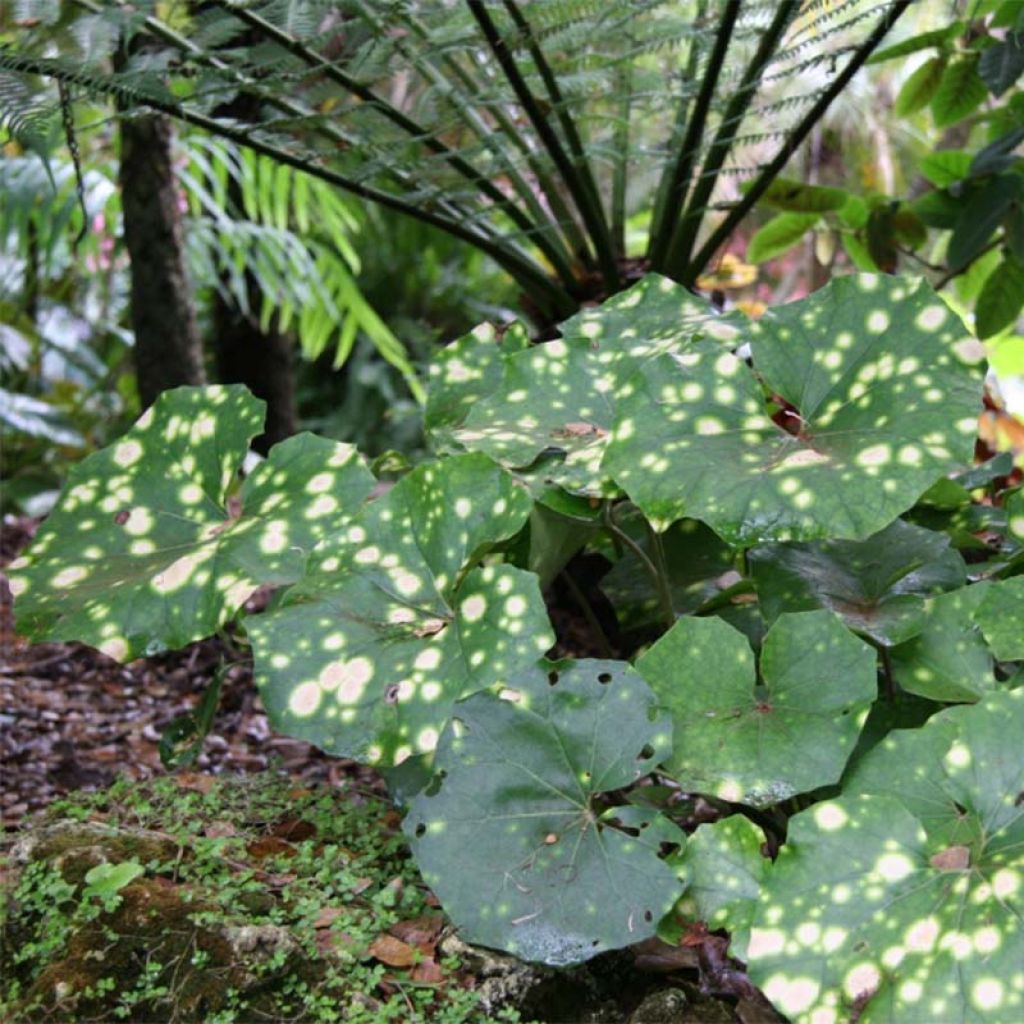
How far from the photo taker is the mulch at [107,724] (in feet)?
5.26

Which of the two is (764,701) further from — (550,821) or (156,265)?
(156,265)

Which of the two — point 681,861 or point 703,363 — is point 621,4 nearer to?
point 703,363

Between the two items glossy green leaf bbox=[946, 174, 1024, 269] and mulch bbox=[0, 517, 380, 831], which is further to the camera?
glossy green leaf bbox=[946, 174, 1024, 269]

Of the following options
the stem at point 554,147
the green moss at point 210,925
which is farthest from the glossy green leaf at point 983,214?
the green moss at point 210,925

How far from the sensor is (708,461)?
1096mm

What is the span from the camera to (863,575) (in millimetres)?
1202

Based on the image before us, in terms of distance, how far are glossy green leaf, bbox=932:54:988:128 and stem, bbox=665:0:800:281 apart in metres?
0.41

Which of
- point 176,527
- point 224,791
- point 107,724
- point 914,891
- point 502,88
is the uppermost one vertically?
point 502,88

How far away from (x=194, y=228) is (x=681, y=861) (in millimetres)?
2366

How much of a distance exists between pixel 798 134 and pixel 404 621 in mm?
1016

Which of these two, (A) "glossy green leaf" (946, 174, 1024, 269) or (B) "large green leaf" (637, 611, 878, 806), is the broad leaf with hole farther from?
(A) "glossy green leaf" (946, 174, 1024, 269)

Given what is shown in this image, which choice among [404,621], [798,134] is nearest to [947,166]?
[798,134]

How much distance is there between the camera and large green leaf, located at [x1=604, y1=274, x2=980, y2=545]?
1.04m

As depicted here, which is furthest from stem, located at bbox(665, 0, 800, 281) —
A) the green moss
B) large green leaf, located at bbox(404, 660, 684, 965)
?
the green moss
